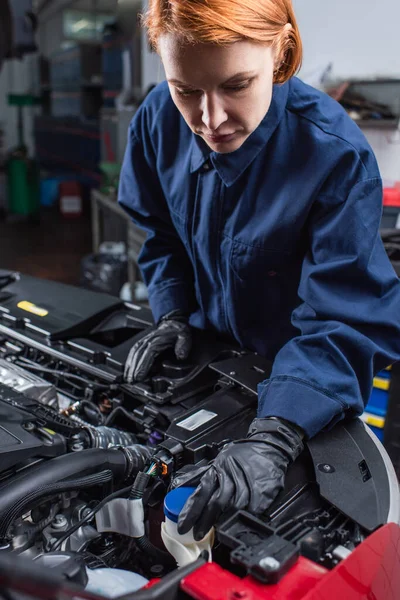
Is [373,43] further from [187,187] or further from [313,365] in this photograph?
[313,365]

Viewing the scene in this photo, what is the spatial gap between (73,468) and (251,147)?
666 mm

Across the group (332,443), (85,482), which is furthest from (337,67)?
(85,482)

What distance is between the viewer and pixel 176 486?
34.0 inches

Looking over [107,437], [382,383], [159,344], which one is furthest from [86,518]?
[382,383]

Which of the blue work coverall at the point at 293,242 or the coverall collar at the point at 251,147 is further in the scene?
the coverall collar at the point at 251,147

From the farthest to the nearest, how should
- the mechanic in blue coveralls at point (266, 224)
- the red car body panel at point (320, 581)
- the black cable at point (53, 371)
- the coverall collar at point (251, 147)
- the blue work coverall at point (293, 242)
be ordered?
Answer: 1. the black cable at point (53, 371)
2. the coverall collar at point (251, 147)
3. the blue work coverall at point (293, 242)
4. the mechanic in blue coveralls at point (266, 224)
5. the red car body panel at point (320, 581)

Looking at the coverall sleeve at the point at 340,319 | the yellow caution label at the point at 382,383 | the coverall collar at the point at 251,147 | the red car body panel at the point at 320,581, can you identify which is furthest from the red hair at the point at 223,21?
the yellow caution label at the point at 382,383

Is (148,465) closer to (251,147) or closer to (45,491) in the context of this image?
(45,491)

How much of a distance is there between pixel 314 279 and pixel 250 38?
421 mm

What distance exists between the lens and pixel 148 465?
0.98 m

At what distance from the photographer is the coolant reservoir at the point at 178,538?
0.80 meters

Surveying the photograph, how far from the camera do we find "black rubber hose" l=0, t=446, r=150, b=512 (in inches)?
33.0

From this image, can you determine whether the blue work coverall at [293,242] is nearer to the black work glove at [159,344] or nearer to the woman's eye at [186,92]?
the black work glove at [159,344]

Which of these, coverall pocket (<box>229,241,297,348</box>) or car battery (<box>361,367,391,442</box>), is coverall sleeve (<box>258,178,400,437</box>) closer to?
coverall pocket (<box>229,241,297,348</box>)
